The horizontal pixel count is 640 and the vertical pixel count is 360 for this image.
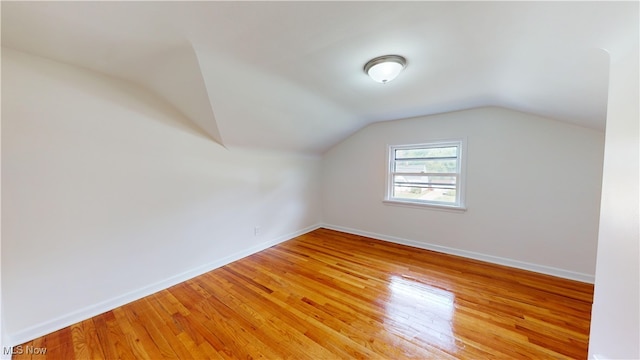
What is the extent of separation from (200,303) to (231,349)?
2.31ft

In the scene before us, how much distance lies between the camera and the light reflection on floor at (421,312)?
1609 millimetres

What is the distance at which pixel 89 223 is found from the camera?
70.0 inches

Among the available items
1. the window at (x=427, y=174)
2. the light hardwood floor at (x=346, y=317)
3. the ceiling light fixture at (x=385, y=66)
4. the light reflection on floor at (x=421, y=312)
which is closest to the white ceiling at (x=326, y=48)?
the ceiling light fixture at (x=385, y=66)

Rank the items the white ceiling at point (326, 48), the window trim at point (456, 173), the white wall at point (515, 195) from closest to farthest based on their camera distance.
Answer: the white ceiling at point (326, 48), the white wall at point (515, 195), the window trim at point (456, 173)

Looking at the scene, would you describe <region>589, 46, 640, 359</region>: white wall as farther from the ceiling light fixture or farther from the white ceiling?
the ceiling light fixture

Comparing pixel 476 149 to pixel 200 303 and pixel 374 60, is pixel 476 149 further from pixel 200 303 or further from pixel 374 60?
pixel 200 303

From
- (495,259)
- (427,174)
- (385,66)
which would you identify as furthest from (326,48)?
(495,259)

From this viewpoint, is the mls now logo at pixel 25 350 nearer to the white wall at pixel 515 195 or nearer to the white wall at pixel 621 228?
the white wall at pixel 621 228

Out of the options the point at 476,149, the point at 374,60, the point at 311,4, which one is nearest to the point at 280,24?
the point at 311,4

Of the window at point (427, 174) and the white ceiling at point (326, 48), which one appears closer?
the white ceiling at point (326, 48)

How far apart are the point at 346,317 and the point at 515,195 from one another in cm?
260

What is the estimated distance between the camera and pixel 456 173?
122 inches

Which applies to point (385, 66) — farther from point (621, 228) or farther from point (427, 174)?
point (427, 174)

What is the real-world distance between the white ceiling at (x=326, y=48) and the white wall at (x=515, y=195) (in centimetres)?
34
